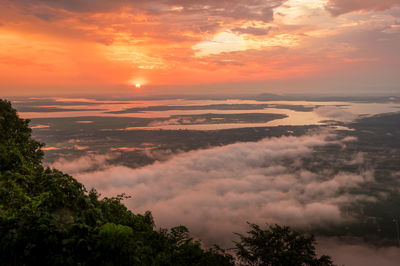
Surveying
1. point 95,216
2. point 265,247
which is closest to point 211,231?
point 265,247

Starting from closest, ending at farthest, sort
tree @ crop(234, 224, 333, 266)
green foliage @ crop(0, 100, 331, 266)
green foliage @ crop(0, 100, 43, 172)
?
green foliage @ crop(0, 100, 331, 266) → tree @ crop(234, 224, 333, 266) → green foliage @ crop(0, 100, 43, 172)

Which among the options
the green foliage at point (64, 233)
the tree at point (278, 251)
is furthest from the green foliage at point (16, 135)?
the tree at point (278, 251)

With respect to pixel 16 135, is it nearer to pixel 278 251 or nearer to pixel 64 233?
pixel 64 233

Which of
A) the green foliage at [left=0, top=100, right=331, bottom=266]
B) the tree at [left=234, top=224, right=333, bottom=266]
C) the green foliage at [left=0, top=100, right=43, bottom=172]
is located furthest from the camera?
the green foliage at [left=0, top=100, right=43, bottom=172]

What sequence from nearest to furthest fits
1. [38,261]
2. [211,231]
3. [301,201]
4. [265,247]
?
[38,261], [265,247], [211,231], [301,201]

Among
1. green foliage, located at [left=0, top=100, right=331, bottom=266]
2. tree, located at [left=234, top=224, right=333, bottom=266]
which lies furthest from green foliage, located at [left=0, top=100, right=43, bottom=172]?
tree, located at [left=234, top=224, right=333, bottom=266]

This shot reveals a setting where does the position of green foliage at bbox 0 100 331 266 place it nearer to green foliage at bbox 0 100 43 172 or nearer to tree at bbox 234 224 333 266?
tree at bbox 234 224 333 266

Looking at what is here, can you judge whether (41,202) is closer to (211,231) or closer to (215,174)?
(211,231)

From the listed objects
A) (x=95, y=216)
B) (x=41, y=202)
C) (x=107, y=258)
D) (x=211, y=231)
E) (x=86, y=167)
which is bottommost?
(x=211, y=231)
